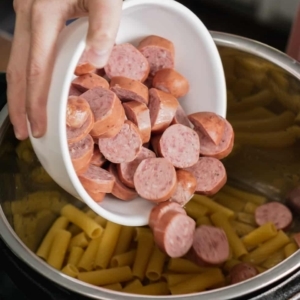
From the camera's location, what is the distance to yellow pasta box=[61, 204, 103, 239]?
1.04 m

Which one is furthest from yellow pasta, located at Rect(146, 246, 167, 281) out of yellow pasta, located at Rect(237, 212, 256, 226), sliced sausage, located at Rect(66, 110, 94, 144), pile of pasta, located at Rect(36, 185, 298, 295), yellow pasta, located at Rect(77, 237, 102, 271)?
sliced sausage, located at Rect(66, 110, 94, 144)

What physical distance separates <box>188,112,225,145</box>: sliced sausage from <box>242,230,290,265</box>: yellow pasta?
24cm

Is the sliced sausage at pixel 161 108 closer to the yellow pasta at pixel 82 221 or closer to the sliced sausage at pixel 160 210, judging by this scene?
the sliced sausage at pixel 160 210

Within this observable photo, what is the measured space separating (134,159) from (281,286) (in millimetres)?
307

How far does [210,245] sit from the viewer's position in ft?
3.36

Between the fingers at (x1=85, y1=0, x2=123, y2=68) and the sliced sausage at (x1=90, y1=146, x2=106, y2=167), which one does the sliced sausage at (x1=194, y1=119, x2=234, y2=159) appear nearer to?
the sliced sausage at (x1=90, y1=146, x2=106, y2=167)

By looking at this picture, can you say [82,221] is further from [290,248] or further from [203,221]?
[290,248]

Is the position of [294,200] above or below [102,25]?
below

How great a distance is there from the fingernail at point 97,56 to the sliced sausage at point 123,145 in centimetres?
20

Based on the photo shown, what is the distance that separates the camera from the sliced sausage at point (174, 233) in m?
0.87

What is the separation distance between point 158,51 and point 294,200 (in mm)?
448

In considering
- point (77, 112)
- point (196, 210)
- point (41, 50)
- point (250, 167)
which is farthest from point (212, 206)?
point (41, 50)

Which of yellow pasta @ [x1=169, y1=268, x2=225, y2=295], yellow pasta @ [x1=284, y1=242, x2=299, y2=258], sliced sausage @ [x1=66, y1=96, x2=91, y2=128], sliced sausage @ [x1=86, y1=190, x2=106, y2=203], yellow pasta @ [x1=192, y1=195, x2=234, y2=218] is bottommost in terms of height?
yellow pasta @ [x1=192, y1=195, x2=234, y2=218]

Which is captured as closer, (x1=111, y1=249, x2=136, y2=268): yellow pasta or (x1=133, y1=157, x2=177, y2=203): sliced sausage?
(x1=133, y1=157, x2=177, y2=203): sliced sausage
